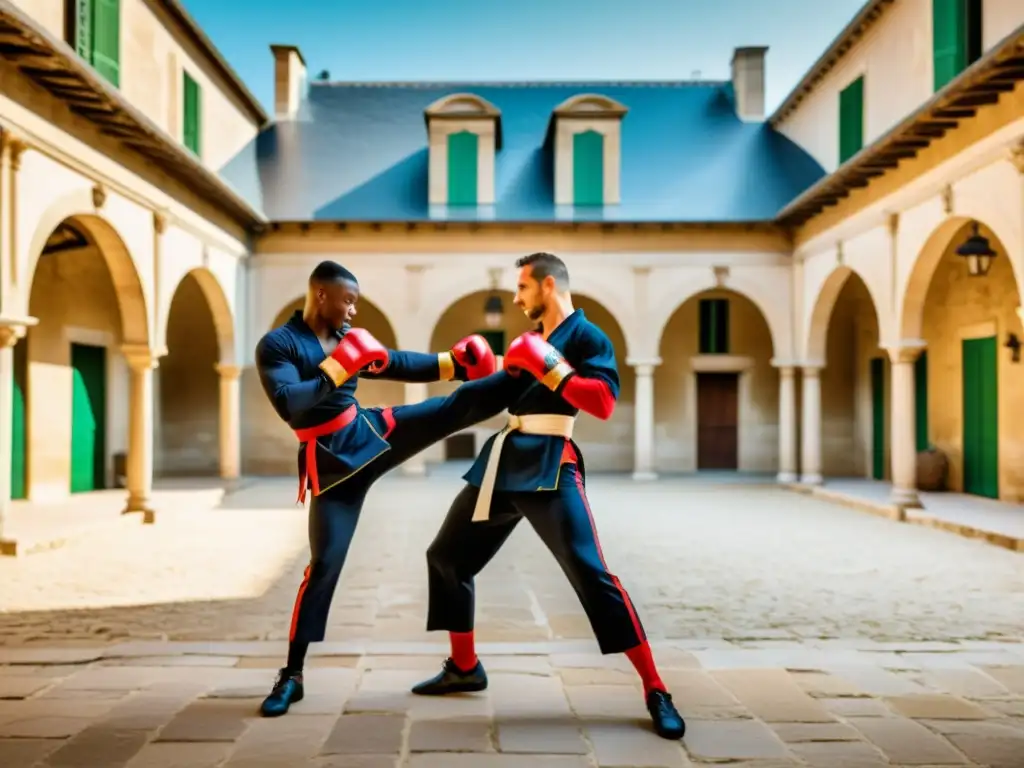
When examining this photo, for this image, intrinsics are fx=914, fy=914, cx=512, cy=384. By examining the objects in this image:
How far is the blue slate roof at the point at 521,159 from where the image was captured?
682 inches

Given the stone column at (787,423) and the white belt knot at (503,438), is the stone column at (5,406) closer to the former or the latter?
the white belt knot at (503,438)

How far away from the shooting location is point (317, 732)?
3725 millimetres

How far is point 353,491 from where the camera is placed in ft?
13.8

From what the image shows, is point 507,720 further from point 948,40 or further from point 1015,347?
point 1015,347

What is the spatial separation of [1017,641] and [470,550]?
3.55 m

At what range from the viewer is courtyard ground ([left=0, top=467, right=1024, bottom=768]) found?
3.58 metres

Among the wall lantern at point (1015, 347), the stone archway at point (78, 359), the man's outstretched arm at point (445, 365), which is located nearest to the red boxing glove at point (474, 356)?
the man's outstretched arm at point (445, 365)

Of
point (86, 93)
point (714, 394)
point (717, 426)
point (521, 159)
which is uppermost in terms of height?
point (521, 159)

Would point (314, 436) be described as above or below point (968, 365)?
below

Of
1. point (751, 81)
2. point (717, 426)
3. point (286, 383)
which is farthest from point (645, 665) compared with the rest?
point (751, 81)

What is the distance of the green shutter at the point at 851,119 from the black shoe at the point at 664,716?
12.9 meters

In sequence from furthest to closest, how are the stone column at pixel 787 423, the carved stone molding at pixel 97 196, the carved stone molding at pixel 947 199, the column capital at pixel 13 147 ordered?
the stone column at pixel 787 423, the carved stone molding at pixel 947 199, the carved stone molding at pixel 97 196, the column capital at pixel 13 147

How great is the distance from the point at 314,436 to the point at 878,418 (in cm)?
→ 1594

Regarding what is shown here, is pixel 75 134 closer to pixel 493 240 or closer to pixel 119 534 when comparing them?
pixel 119 534
